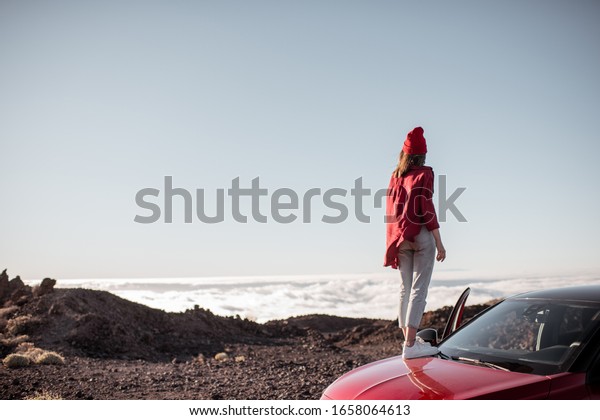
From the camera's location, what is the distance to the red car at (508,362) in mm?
3834

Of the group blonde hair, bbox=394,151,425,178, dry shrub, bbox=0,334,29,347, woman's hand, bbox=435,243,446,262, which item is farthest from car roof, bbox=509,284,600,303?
dry shrub, bbox=0,334,29,347

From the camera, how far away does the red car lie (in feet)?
12.6

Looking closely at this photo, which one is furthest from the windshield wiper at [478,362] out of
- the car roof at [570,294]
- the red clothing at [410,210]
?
the red clothing at [410,210]

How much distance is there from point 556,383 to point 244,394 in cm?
648

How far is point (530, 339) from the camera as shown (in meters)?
5.66

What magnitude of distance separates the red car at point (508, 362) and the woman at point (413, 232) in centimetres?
52

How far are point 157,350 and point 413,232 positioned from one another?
13.7 m

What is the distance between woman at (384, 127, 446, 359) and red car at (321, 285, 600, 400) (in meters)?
0.52

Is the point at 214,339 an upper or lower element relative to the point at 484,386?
lower

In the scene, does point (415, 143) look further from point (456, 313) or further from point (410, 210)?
point (456, 313)

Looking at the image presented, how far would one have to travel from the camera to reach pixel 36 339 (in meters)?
16.1

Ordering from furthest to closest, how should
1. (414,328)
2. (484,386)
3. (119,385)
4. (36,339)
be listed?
(36,339), (119,385), (414,328), (484,386)

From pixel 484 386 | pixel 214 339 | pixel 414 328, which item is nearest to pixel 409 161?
pixel 414 328
